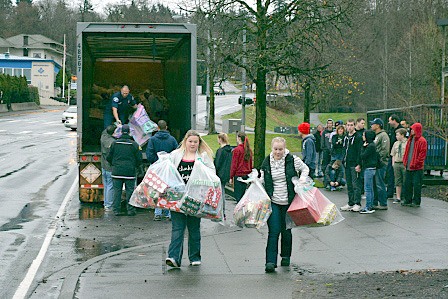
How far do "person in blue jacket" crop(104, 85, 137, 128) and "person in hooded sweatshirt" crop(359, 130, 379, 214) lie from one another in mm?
5497

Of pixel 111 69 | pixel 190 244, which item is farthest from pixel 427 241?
pixel 111 69

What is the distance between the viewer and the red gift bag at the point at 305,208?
10.3 m

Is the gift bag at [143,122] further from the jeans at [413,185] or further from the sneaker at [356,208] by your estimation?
the jeans at [413,185]

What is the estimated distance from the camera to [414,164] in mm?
17172

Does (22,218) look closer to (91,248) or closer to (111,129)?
(111,129)

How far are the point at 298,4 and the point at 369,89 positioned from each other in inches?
1554

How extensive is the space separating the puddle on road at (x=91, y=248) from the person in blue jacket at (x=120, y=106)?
5647 mm

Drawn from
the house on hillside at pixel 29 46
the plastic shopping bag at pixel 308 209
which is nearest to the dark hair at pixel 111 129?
the plastic shopping bag at pixel 308 209

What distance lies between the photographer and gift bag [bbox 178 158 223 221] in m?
10.4

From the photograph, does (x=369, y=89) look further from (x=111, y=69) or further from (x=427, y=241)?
(x=427, y=241)

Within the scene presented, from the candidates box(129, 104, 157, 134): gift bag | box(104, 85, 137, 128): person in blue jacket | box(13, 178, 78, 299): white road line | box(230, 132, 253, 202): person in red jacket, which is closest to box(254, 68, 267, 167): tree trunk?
box(104, 85, 137, 128): person in blue jacket

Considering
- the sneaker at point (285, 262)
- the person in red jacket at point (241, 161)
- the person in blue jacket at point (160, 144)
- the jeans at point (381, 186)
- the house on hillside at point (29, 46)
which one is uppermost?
the house on hillside at point (29, 46)

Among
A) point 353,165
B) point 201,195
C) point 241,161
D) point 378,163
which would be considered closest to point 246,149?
point 241,161

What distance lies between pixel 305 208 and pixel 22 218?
294 inches
